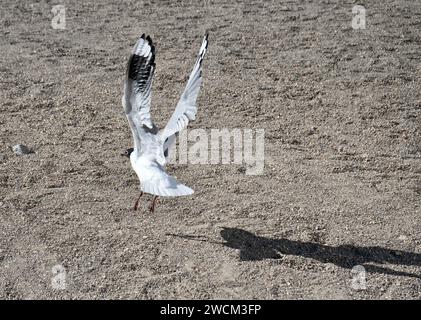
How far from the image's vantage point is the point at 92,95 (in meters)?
8.10

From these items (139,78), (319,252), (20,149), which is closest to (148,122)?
(139,78)

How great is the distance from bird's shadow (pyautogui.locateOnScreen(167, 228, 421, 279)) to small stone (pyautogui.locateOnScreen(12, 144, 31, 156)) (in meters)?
2.07

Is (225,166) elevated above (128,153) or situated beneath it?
situated beneath

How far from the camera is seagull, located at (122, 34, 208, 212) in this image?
5.36 meters

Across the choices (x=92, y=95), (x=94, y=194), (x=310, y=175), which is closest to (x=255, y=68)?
(x=92, y=95)

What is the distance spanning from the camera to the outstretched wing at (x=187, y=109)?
18.7ft

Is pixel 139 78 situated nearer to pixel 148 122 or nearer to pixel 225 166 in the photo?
pixel 148 122

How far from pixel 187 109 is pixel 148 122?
0.39 metres

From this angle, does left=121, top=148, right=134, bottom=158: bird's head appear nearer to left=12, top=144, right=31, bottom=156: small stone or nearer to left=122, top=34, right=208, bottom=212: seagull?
left=122, top=34, right=208, bottom=212: seagull

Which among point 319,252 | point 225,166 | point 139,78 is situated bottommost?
point 319,252

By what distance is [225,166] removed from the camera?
266 inches

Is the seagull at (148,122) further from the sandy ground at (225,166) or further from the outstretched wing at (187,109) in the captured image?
the sandy ground at (225,166)

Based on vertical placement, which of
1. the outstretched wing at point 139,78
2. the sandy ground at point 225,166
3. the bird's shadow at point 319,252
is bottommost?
the bird's shadow at point 319,252

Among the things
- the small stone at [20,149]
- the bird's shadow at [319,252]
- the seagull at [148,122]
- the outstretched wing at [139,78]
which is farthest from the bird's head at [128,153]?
the small stone at [20,149]
